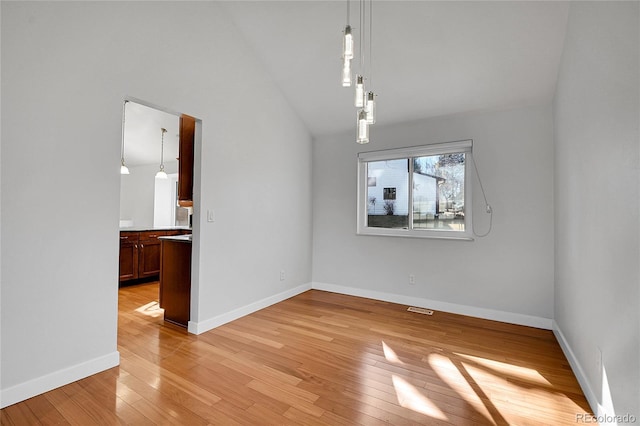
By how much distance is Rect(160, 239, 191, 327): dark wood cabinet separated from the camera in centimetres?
307

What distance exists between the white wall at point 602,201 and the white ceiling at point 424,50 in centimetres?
33

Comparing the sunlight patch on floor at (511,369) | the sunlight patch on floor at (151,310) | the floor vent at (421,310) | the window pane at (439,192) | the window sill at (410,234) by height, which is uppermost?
the window pane at (439,192)

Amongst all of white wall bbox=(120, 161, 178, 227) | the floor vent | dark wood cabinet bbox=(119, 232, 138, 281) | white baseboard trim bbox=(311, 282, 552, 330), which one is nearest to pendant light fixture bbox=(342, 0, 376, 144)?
the floor vent

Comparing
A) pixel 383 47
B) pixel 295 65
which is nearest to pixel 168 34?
pixel 295 65

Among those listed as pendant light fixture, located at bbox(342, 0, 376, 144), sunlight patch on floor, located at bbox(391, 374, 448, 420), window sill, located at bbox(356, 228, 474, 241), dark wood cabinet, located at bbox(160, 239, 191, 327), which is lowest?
sunlight patch on floor, located at bbox(391, 374, 448, 420)

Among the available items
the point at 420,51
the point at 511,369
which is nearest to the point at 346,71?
the point at 420,51

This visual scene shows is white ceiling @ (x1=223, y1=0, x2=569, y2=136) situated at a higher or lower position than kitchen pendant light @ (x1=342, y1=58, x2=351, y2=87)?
higher

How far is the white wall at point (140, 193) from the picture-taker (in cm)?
676

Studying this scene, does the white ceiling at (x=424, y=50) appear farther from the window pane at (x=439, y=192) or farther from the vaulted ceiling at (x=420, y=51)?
the window pane at (x=439, y=192)

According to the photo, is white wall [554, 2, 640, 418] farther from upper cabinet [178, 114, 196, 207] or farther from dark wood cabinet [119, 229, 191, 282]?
dark wood cabinet [119, 229, 191, 282]

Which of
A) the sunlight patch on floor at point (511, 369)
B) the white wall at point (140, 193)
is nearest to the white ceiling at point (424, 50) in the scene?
the sunlight patch on floor at point (511, 369)

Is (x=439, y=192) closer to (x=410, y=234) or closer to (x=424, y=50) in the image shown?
(x=410, y=234)

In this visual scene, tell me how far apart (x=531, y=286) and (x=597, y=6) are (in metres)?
2.48

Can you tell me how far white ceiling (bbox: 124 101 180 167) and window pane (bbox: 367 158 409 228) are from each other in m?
3.15
